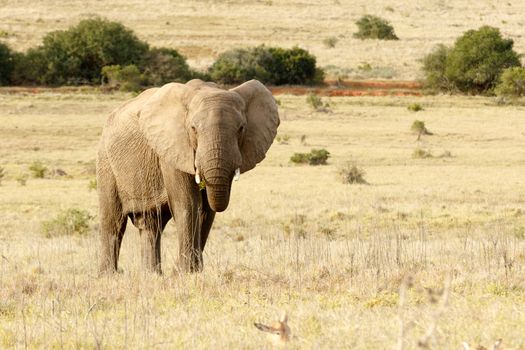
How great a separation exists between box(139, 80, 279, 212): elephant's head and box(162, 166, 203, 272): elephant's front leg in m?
0.22

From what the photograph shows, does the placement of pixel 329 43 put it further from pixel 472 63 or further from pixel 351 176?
pixel 351 176

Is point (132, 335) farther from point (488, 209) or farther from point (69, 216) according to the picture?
point (488, 209)

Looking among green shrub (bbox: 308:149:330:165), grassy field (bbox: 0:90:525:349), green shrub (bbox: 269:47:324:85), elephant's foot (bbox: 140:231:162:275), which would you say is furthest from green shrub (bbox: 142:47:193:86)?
elephant's foot (bbox: 140:231:162:275)

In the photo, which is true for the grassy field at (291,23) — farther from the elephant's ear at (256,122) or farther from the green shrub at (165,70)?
the elephant's ear at (256,122)

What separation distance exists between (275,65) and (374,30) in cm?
3123

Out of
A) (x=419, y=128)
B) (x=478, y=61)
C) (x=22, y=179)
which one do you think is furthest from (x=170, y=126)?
→ (x=478, y=61)

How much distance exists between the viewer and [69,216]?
1841 cm

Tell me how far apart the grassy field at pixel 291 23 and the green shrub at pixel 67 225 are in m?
48.1

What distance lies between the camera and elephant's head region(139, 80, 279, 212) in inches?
376

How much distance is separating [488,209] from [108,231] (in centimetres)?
951

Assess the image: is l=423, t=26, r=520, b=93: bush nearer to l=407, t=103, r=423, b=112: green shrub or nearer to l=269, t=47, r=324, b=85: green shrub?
l=269, t=47, r=324, b=85: green shrub

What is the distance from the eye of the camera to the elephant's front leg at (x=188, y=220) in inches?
403

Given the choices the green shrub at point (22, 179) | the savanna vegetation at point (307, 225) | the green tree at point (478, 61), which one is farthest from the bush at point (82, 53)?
the green shrub at point (22, 179)

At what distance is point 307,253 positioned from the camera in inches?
439
